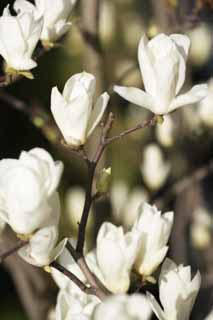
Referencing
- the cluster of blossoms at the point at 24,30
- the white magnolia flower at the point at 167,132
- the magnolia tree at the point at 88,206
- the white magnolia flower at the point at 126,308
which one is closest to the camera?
the white magnolia flower at the point at 126,308

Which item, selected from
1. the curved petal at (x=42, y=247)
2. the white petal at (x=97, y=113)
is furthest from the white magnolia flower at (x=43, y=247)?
the white petal at (x=97, y=113)

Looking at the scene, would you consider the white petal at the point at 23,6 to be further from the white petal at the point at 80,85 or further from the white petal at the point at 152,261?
the white petal at the point at 152,261

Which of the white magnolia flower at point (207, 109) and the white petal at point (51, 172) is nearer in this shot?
the white petal at point (51, 172)

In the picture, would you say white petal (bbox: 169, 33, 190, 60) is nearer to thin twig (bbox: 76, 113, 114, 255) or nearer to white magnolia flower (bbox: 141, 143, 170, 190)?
thin twig (bbox: 76, 113, 114, 255)

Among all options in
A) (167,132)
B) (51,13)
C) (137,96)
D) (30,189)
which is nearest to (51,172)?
(30,189)

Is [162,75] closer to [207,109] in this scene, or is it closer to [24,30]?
[24,30]

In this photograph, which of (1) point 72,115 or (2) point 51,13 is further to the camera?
(2) point 51,13

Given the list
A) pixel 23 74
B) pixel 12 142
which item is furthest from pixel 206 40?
pixel 12 142

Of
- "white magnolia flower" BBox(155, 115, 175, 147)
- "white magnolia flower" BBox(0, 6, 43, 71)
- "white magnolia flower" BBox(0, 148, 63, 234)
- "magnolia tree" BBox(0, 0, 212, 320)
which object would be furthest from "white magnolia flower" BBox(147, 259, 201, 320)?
"white magnolia flower" BBox(155, 115, 175, 147)

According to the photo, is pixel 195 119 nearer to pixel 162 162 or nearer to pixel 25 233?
pixel 162 162
